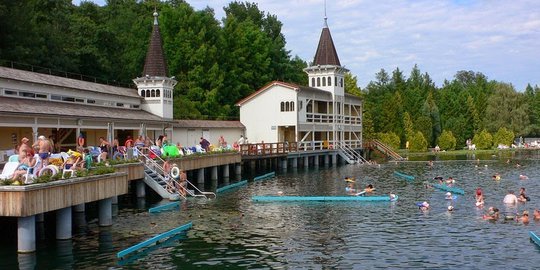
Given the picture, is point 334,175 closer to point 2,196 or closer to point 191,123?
point 191,123

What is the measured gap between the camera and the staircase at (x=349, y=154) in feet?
231

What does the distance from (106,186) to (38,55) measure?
34782 mm

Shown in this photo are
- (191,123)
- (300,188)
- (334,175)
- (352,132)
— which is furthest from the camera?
(352,132)

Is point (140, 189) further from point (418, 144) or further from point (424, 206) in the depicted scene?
point (418, 144)

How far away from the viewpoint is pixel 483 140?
339ft

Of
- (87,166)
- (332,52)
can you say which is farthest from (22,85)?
(332,52)

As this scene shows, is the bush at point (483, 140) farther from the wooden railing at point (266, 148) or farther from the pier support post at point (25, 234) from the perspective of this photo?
the pier support post at point (25, 234)

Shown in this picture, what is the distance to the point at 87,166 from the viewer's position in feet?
87.1

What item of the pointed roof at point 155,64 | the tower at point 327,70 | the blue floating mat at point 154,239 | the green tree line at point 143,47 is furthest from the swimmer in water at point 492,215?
the tower at point 327,70

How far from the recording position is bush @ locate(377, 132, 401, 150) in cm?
9331

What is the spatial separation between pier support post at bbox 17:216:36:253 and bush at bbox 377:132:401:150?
3040 inches

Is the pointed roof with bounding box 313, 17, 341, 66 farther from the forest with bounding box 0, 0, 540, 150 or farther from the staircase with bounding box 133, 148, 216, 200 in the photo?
the staircase with bounding box 133, 148, 216, 200

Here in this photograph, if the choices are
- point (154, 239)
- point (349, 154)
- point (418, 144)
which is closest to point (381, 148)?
point (349, 154)

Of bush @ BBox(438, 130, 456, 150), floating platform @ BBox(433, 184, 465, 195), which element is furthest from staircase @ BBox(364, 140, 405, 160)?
floating platform @ BBox(433, 184, 465, 195)
